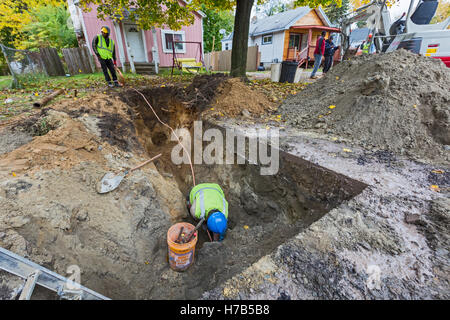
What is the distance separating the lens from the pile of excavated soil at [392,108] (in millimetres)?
3416

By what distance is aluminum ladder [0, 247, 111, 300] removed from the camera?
1.35 m

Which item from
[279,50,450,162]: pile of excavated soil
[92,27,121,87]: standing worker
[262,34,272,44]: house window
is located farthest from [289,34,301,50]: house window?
[92,27,121,87]: standing worker

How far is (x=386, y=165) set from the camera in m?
2.83

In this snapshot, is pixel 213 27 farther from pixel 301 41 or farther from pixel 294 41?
pixel 301 41

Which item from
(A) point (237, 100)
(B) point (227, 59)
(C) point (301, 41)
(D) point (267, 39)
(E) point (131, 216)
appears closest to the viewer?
(E) point (131, 216)

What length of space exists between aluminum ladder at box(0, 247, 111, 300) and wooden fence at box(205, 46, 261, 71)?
1621 centimetres

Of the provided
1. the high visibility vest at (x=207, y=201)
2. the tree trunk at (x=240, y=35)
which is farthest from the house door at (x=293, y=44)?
the high visibility vest at (x=207, y=201)

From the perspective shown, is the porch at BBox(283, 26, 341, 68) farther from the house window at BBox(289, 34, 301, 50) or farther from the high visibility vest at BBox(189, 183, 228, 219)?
the high visibility vest at BBox(189, 183, 228, 219)

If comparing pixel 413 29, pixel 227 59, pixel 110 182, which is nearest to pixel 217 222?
pixel 110 182

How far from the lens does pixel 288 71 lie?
7.91 metres

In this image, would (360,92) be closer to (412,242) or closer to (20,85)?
(412,242)

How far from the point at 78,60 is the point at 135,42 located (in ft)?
10.6
